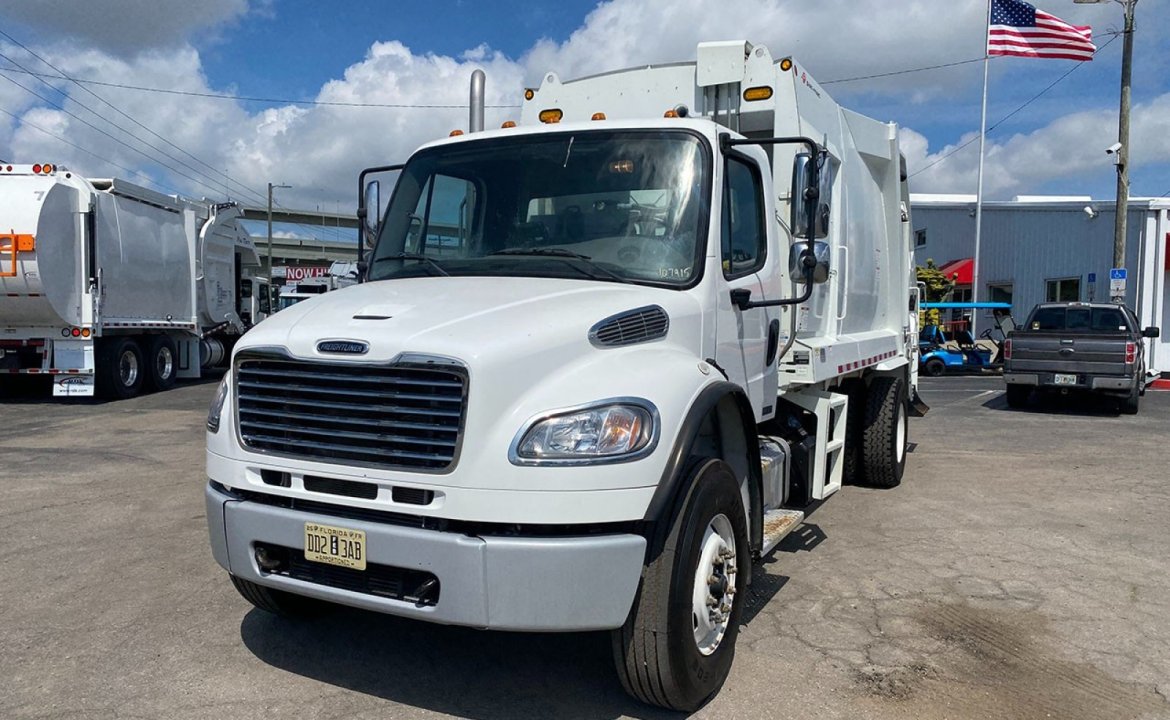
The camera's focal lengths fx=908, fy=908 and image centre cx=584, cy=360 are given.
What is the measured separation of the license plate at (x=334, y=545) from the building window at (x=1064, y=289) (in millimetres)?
26848

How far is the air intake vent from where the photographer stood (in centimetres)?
362

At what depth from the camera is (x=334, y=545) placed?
345 cm

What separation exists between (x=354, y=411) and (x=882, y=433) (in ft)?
19.1

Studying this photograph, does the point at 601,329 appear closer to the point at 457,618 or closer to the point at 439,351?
the point at 439,351

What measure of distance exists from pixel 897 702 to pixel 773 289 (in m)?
2.19

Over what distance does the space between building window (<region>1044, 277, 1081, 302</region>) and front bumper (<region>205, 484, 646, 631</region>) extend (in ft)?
86.9

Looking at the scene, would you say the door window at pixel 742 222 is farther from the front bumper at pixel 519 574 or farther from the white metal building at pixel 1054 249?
the white metal building at pixel 1054 249

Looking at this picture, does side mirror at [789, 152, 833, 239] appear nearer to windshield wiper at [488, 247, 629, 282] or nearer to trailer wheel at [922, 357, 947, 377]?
windshield wiper at [488, 247, 629, 282]

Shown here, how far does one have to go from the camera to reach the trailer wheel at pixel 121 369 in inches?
593

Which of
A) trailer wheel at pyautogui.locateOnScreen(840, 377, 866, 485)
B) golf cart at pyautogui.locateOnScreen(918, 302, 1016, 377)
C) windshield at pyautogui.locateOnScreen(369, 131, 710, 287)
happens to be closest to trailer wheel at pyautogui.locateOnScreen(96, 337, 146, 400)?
windshield at pyautogui.locateOnScreen(369, 131, 710, 287)

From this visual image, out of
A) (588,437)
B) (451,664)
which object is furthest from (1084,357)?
(588,437)

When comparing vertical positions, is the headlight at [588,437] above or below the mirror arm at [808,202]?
Answer: below

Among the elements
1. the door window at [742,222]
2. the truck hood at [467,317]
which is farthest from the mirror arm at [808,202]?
the truck hood at [467,317]

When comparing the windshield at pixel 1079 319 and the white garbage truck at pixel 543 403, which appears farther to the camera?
the windshield at pixel 1079 319
